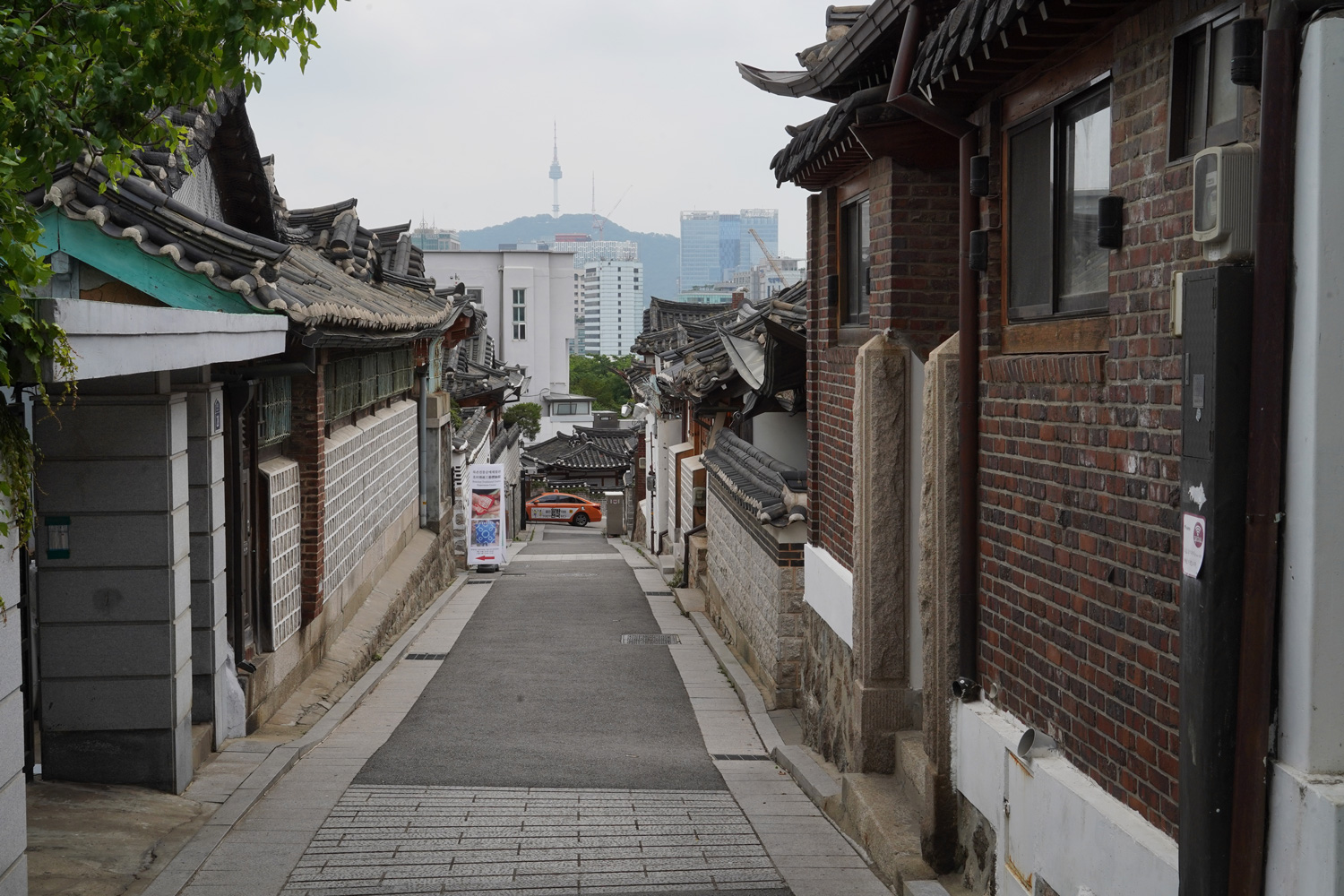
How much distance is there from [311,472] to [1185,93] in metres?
10.3

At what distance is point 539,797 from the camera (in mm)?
9078

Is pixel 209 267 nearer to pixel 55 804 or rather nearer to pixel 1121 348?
pixel 55 804

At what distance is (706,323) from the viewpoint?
32844 mm

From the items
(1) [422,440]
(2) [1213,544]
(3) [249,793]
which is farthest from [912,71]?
(1) [422,440]

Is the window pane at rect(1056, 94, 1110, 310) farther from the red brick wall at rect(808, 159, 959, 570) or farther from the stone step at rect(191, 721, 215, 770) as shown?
the stone step at rect(191, 721, 215, 770)

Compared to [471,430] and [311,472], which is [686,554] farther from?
[311,472]

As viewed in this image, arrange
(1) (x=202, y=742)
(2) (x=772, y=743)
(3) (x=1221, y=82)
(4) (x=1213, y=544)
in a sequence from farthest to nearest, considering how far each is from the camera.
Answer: (2) (x=772, y=743) → (1) (x=202, y=742) → (3) (x=1221, y=82) → (4) (x=1213, y=544)

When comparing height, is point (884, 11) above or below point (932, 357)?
above

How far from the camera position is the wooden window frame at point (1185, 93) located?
4031mm

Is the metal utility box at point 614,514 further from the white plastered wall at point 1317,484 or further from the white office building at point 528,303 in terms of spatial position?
the white plastered wall at point 1317,484

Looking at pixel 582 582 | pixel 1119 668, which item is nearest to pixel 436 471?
pixel 582 582

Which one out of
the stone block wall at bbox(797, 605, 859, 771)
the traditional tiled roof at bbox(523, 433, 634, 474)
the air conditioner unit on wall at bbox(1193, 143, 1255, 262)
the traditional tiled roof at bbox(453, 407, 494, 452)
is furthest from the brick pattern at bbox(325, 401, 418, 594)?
the traditional tiled roof at bbox(523, 433, 634, 474)

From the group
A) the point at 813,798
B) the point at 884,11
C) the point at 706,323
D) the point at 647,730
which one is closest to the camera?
the point at 884,11

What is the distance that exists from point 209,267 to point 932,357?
496 cm
